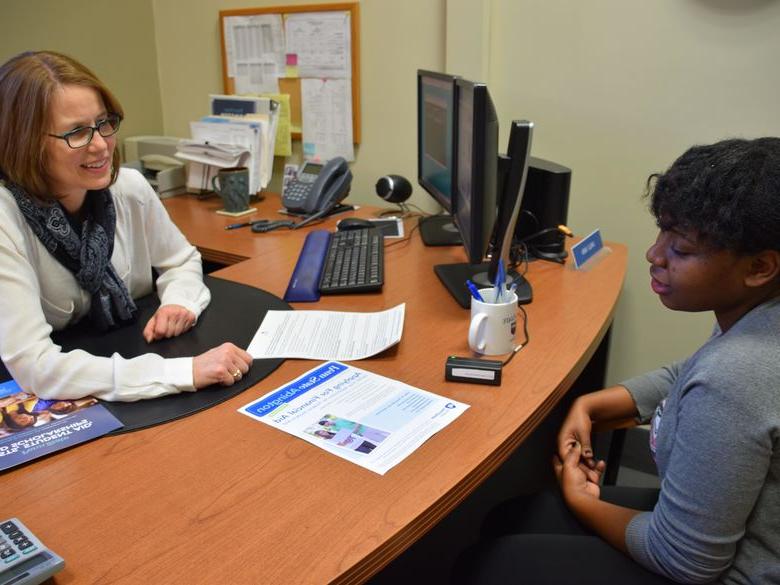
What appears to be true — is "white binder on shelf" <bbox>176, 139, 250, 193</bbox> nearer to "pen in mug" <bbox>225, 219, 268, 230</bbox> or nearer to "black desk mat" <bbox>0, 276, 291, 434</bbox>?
"pen in mug" <bbox>225, 219, 268, 230</bbox>

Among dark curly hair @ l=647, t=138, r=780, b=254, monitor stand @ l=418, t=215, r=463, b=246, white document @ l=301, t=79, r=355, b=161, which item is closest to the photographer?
dark curly hair @ l=647, t=138, r=780, b=254

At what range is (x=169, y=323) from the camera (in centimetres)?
126

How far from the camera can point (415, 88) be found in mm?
2260

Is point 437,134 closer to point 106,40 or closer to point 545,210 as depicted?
point 545,210

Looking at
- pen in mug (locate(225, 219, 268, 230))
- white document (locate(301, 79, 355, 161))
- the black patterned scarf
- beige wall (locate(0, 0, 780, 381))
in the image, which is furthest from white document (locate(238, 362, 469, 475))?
white document (locate(301, 79, 355, 161))

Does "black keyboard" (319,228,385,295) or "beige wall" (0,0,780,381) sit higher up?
"beige wall" (0,0,780,381)

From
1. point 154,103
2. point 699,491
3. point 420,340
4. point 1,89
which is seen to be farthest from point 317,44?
point 699,491

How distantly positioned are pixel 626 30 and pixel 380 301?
116 centimetres

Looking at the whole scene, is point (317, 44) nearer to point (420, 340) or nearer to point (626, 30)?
point (626, 30)

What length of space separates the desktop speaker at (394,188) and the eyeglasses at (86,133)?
103 centimetres

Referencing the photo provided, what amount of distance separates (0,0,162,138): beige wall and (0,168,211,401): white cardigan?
1354mm

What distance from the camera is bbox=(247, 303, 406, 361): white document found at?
115 centimetres

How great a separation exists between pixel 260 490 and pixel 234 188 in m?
1.62

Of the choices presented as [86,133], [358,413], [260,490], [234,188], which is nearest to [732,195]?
[358,413]
